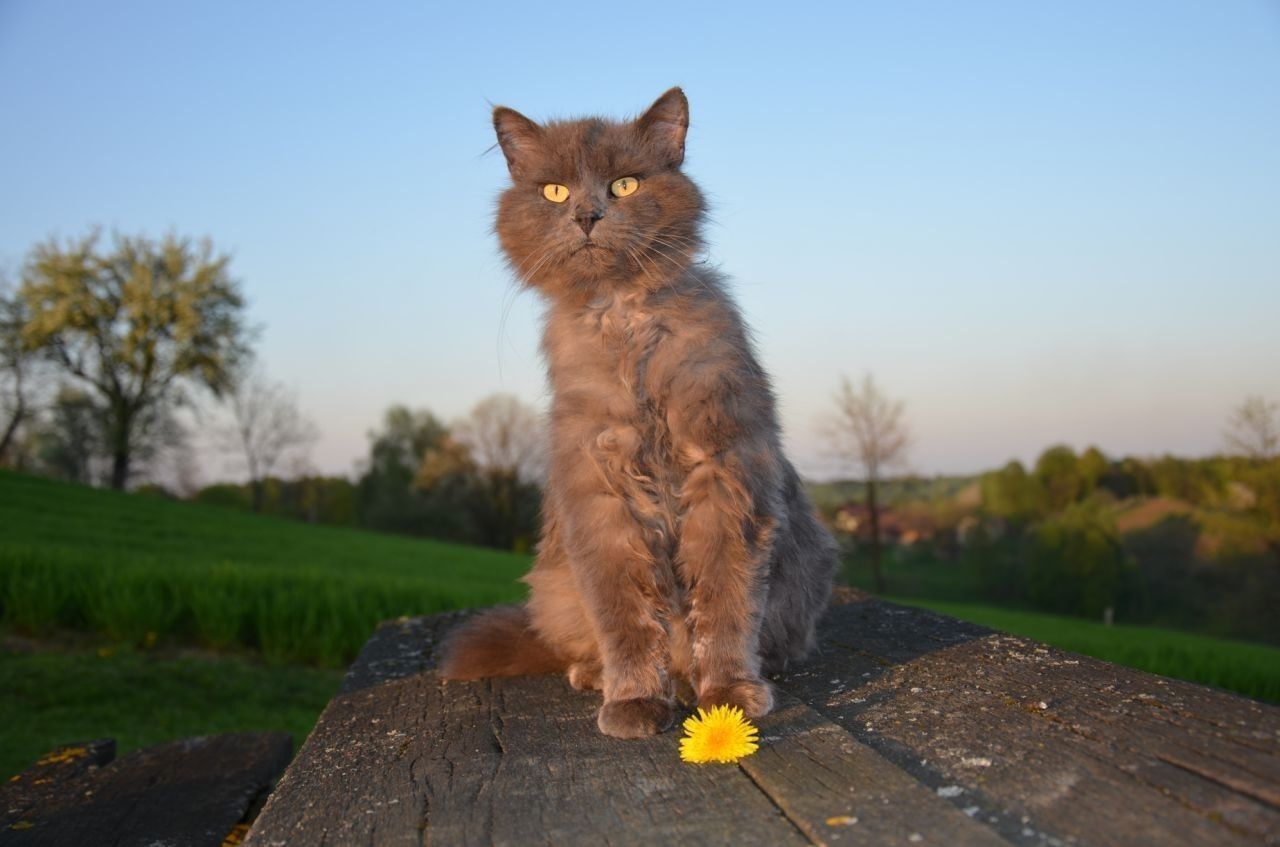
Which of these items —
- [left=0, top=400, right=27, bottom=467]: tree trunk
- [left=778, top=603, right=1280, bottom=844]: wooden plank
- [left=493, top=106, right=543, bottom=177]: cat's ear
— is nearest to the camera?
[left=778, top=603, right=1280, bottom=844]: wooden plank

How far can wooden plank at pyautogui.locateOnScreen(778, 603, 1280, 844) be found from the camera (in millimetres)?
1334

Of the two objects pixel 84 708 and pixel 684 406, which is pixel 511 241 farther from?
pixel 84 708

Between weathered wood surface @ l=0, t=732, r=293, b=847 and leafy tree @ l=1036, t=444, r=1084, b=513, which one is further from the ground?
leafy tree @ l=1036, t=444, r=1084, b=513

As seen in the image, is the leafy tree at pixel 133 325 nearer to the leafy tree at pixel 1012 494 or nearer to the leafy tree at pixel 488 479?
the leafy tree at pixel 488 479

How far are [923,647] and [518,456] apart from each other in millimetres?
30464

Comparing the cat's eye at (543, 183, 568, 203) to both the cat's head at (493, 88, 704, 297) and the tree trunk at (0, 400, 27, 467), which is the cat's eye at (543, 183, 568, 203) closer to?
the cat's head at (493, 88, 704, 297)

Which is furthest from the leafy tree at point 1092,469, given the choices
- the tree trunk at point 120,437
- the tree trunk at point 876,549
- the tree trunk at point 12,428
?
the tree trunk at point 12,428

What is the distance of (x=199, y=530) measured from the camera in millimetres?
18531

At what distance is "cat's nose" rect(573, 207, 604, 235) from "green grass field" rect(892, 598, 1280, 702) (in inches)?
124

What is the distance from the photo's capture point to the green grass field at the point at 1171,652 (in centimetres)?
812

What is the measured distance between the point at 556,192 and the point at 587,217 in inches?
7.7

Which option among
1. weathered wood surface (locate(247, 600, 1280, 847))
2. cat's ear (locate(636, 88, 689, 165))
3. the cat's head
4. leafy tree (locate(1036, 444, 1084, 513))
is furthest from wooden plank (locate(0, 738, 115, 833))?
leafy tree (locate(1036, 444, 1084, 513))

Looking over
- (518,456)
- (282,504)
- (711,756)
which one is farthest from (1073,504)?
(282,504)

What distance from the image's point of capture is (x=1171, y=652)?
9.62m
